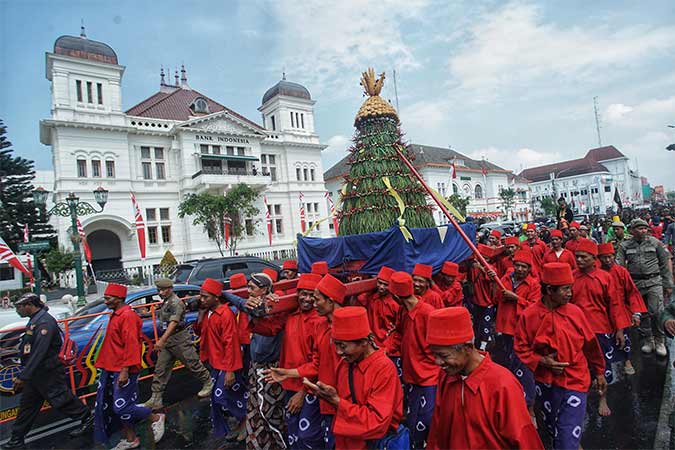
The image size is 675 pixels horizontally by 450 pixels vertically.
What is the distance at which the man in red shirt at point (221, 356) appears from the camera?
3.98 meters

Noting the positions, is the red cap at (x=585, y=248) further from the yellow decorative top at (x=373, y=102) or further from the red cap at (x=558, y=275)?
the yellow decorative top at (x=373, y=102)

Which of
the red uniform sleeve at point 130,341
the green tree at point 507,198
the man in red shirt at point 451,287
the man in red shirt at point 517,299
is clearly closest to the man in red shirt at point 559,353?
the man in red shirt at point 517,299

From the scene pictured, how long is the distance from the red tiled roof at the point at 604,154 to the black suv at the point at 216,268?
88.7 m

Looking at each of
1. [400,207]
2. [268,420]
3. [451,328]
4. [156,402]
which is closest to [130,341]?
[156,402]

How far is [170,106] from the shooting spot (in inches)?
1232

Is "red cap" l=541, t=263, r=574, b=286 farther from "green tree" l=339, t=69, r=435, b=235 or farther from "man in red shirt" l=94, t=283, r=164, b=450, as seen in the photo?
"man in red shirt" l=94, t=283, r=164, b=450

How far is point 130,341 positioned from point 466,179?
173ft

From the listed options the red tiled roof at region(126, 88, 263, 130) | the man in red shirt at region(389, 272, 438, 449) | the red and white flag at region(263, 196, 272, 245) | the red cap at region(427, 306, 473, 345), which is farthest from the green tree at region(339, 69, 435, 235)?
the red tiled roof at region(126, 88, 263, 130)

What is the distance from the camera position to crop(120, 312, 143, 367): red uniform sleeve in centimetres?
401

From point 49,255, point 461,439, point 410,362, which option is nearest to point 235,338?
point 410,362

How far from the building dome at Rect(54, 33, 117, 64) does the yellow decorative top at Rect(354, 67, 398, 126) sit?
26.0 meters

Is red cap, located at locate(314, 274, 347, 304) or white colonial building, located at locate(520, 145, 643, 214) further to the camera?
white colonial building, located at locate(520, 145, 643, 214)

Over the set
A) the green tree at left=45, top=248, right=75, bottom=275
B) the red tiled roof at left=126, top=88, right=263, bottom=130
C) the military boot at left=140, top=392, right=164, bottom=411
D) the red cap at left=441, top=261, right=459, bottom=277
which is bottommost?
the military boot at left=140, top=392, right=164, bottom=411

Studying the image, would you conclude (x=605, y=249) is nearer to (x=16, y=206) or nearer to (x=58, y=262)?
(x=58, y=262)
